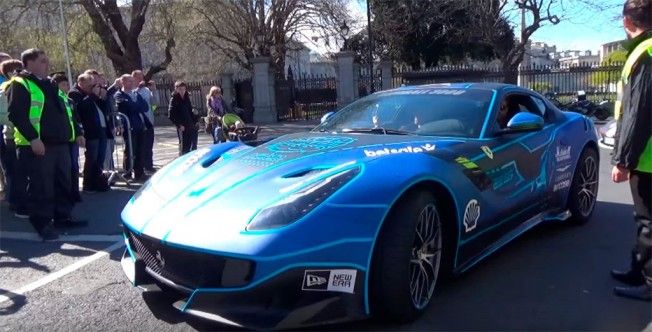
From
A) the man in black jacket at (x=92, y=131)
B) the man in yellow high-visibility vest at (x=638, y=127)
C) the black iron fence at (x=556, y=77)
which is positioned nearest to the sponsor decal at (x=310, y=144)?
the man in yellow high-visibility vest at (x=638, y=127)

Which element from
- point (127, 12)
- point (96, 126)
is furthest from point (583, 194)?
point (127, 12)

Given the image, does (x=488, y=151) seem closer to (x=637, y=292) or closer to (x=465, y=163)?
(x=465, y=163)

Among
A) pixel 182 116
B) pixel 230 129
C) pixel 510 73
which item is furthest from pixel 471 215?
pixel 510 73

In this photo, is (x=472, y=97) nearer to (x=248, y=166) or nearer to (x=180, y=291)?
(x=248, y=166)

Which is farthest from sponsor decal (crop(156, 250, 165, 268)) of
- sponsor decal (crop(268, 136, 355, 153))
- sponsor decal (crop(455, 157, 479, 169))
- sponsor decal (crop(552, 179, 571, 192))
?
sponsor decal (crop(552, 179, 571, 192))

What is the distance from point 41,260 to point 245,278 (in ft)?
10.4

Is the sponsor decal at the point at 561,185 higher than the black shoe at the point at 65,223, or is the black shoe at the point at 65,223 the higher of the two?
the sponsor decal at the point at 561,185

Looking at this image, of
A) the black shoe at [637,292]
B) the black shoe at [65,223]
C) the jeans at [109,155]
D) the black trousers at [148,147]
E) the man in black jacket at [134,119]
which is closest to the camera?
the black shoe at [637,292]

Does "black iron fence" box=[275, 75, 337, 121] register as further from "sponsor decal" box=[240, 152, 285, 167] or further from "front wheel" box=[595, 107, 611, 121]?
"sponsor decal" box=[240, 152, 285, 167]

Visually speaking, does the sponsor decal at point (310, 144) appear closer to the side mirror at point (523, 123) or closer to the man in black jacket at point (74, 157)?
the side mirror at point (523, 123)

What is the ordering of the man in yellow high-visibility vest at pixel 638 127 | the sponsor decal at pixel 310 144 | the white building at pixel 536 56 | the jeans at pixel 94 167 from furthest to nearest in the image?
the white building at pixel 536 56 < the jeans at pixel 94 167 < the sponsor decal at pixel 310 144 < the man in yellow high-visibility vest at pixel 638 127

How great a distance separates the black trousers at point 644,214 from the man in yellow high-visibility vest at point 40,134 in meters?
5.01

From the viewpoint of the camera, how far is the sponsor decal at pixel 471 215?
3.87 m

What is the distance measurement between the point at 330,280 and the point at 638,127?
2.04m
